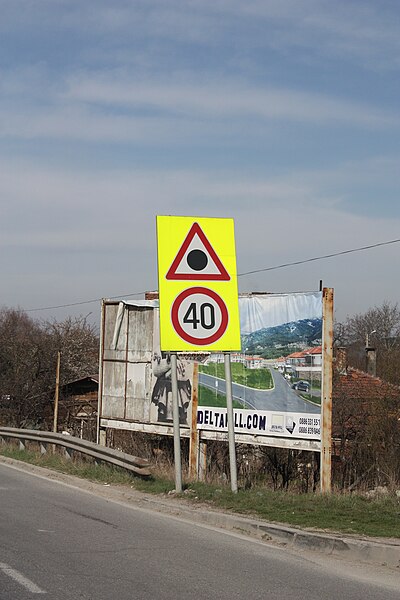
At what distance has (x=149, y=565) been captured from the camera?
26.3 ft

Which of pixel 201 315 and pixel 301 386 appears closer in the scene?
pixel 201 315

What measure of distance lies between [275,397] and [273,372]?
16.9 inches

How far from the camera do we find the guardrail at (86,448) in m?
14.2

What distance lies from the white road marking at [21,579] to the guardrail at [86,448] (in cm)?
630

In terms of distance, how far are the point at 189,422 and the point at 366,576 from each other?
25.9 ft

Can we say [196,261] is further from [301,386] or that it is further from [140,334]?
[140,334]

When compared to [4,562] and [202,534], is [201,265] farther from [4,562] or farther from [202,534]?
[4,562]

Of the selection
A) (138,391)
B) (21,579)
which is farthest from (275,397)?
(21,579)

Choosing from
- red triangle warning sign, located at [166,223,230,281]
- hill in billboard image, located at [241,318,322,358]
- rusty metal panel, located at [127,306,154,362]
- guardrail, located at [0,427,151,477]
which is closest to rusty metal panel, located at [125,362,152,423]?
rusty metal panel, located at [127,306,154,362]

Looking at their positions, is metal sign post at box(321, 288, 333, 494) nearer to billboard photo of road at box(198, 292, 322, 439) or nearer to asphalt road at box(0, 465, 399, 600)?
billboard photo of road at box(198, 292, 322, 439)

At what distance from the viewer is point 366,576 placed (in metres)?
7.84

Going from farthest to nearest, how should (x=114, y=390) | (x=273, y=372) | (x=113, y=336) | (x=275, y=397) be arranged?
(x=113, y=336), (x=114, y=390), (x=273, y=372), (x=275, y=397)

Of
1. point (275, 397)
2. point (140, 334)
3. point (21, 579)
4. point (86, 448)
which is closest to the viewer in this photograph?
point (21, 579)

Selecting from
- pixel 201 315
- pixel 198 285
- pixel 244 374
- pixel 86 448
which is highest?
pixel 198 285
